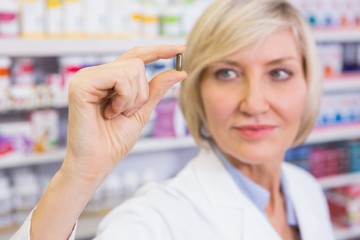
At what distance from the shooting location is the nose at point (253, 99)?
1273 millimetres

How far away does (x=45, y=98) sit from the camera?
2205 mm

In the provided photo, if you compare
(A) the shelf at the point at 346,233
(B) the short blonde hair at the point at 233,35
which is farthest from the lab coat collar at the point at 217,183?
(A) the shelf at the point at 346,233

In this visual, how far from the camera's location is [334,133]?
9.78 feet

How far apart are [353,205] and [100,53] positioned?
6.20 ft

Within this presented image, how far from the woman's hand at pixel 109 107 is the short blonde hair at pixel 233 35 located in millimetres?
427

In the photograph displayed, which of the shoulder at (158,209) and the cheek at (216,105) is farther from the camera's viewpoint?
the cheek at (216,105)

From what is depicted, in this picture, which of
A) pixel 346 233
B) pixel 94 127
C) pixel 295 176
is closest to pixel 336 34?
pixel 346 233

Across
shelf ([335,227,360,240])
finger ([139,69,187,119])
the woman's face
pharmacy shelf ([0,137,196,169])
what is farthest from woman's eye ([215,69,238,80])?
shelf ([335,227,360,240])

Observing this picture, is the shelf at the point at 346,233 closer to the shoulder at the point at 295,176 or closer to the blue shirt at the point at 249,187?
the shoulder at the point at 295,176

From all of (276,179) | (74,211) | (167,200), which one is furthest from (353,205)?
(74,211)

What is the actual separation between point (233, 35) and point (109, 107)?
0.52m

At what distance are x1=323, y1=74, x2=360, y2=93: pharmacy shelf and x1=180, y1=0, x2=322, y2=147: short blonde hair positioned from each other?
1.44m

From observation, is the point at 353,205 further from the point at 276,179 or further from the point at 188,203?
the point at 188,203

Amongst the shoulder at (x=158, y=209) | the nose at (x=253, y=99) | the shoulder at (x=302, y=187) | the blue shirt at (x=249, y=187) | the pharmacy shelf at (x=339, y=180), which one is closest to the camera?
the shoulder at (x=158, y=209)
